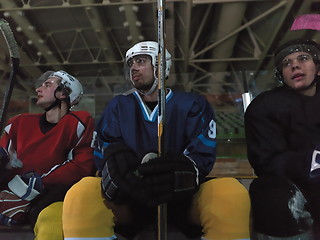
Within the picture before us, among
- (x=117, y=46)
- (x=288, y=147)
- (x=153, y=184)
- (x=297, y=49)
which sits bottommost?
(x=153, y=184)

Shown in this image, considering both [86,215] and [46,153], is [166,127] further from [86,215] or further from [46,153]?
[46,153]

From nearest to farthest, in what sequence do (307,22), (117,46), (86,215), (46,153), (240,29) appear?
(86,215), (46,153), (307,22), (117,46), (240,29)

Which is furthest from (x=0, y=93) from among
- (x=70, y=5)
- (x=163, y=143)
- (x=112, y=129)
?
(x=163, y=143)

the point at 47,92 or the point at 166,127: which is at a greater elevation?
the point at 47,92

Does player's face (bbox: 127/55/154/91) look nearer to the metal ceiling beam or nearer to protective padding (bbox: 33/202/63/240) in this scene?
protective padding (bbox: 33/202/63/240)

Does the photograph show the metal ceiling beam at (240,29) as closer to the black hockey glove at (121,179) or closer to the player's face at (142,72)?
the player's face at (142,72)

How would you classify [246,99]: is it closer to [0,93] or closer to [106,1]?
[106,1]

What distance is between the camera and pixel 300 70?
1.10 meters

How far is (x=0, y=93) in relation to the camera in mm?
1482

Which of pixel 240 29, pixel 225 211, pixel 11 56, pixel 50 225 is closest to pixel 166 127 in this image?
pixel 225 211

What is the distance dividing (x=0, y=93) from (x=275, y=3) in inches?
85.0

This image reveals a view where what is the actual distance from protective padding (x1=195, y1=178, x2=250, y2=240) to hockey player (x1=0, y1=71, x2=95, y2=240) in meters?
0.43

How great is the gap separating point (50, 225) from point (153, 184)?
337mm

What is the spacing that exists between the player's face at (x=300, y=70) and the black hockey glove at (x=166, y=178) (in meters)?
0.58
